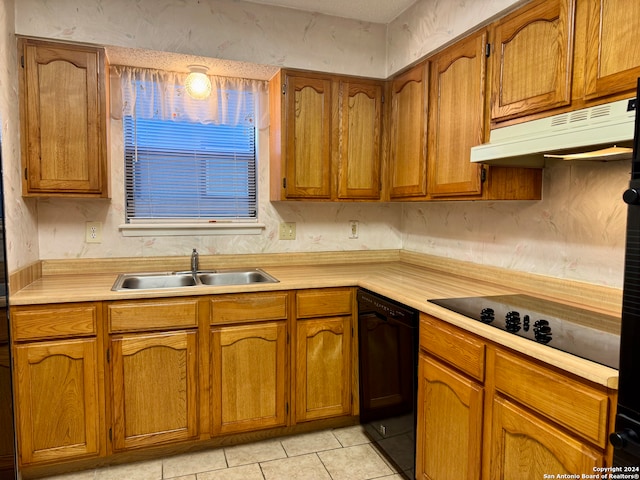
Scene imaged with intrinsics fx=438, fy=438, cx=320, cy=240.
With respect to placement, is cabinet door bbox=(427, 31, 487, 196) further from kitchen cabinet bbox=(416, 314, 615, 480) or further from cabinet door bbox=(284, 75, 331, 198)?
kitchen cabinet bbox=(416, 314, 615, 480)

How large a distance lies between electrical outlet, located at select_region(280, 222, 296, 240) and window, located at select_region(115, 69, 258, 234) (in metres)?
0.21

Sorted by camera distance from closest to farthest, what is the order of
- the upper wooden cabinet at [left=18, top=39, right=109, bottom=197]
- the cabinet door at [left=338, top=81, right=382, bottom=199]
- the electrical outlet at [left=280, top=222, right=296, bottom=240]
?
the upper wooden cabinet at [left=18, top=39, right=109, bottom=197]
the cabinet door at [left=338, top=81, right=382, bottom=199]
the electrical outlet at [left=280, top=222, right=296, bottom=240]

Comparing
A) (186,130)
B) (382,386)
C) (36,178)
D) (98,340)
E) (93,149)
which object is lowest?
(382,386)

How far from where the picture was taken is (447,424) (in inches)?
69.7

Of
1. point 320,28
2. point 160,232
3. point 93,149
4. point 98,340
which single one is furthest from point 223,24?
point 98,340

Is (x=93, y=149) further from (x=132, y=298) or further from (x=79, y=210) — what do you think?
(x=132, y=298)

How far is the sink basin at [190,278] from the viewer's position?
257 cm

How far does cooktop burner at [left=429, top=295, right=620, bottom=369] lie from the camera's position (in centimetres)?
131

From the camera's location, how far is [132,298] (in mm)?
2129

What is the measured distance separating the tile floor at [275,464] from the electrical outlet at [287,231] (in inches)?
50.3

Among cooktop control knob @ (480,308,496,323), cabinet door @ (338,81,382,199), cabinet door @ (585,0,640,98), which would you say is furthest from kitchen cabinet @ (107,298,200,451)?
cabinet door @ (585,0,640,98)

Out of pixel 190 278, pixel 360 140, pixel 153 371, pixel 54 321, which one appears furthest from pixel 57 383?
pixel 360 140

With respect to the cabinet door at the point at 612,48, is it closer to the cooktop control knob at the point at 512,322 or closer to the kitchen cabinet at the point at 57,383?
the cooktop control knob at the point at 512,322

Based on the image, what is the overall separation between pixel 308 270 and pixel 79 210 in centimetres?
143
